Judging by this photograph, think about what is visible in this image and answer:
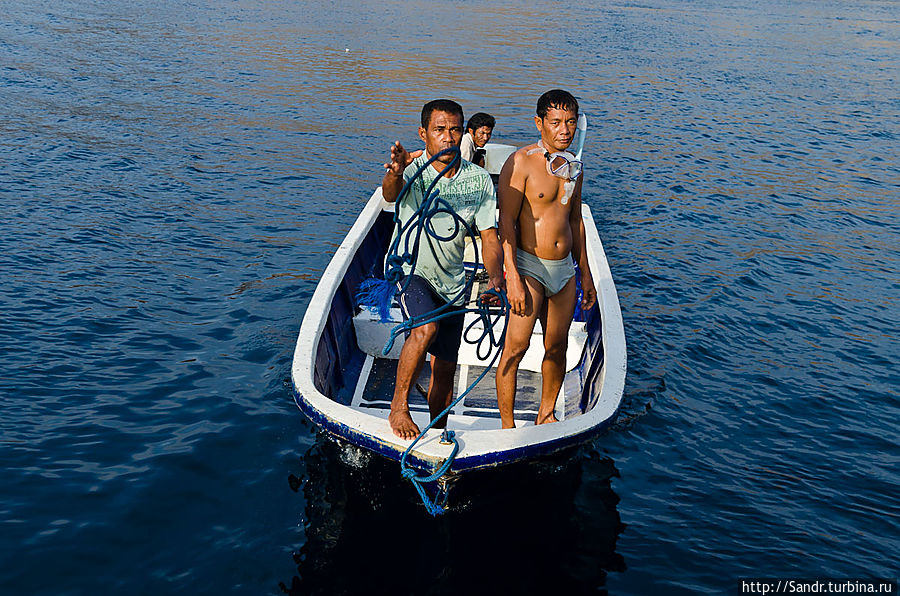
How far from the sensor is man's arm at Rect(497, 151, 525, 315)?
16.1ft

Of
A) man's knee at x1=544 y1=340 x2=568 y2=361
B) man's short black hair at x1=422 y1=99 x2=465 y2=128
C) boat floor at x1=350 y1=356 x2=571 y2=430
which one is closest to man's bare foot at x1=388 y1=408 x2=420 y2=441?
man's knee at x1=544 y1=340 x2=568 y2=361

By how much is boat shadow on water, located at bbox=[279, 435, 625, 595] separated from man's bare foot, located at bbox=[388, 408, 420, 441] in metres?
0.41

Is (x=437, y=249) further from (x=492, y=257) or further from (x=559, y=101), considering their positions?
(x=559, y=101)

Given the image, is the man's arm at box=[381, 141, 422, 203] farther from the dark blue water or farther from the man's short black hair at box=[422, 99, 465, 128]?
the dark blue water

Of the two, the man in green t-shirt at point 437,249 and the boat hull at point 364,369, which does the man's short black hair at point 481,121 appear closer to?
the boat hull at point 364,369

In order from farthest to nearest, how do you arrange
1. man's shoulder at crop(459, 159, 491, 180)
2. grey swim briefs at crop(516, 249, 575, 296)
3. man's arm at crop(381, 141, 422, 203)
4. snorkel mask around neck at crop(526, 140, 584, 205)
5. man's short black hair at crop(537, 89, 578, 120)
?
1. grey swim briefs at crop(516, 249, 575, 296)
2. snorkel mask around neck at crop(526, 140, 584, 205)
3. man's short black hair at crop(537, 89, 578, 120)
4. man's shoulder at crop(459, 159, 491, 180)
5. man's arm at crop(381, 141, 422, 203)

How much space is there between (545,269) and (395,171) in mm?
1324

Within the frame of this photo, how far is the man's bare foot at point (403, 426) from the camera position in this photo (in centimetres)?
459

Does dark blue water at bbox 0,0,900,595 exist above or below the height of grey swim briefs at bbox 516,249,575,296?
below

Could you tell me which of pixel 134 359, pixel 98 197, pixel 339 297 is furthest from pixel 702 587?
pixel 98 197

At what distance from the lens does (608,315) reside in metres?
6.49

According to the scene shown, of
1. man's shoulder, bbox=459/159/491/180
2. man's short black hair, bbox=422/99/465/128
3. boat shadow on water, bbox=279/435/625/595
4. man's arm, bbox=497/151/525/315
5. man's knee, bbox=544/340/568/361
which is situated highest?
man's short black hair, bbox=422/99/465/128

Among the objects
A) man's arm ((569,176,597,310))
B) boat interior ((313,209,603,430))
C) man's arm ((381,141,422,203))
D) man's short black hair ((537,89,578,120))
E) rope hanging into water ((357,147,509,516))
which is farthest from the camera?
boat interior ((313,209,603,430))

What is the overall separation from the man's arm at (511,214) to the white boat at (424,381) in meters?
0.88
